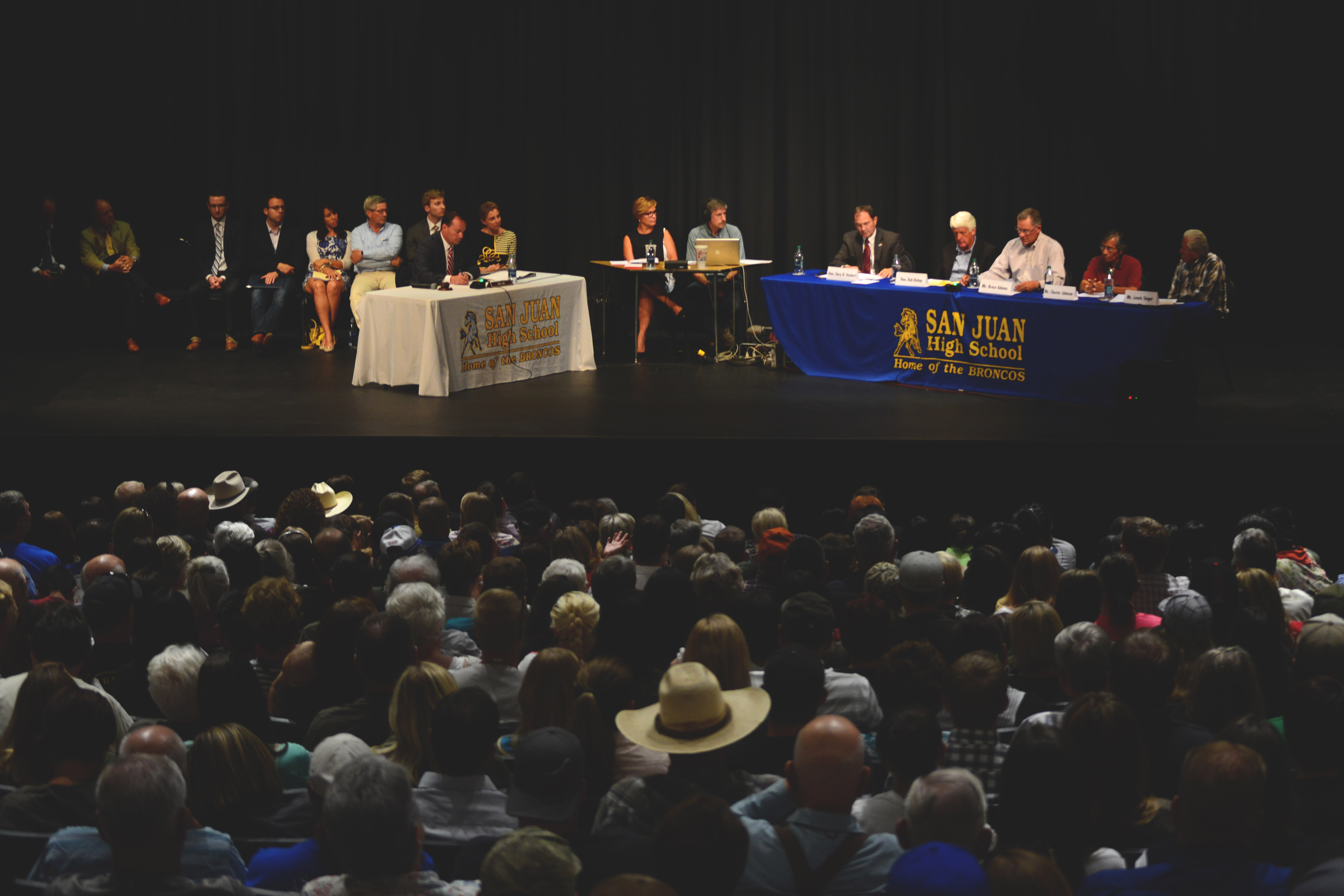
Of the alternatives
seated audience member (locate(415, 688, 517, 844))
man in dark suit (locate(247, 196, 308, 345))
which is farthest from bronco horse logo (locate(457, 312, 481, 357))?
seated audience member (locate(415, 688, 517, 844))

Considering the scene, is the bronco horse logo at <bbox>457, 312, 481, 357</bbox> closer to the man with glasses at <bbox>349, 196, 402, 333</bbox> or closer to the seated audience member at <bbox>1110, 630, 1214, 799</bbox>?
the man with glasses at <bbox>349, 196, 402, 333</bbox>

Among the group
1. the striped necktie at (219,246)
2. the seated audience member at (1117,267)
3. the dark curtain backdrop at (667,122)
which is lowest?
the seated audience member at (1117,267)

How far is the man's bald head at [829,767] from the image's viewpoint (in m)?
2.23

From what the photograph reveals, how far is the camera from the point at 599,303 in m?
10.5

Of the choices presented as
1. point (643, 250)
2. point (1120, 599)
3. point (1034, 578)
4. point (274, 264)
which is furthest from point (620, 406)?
point (1120, 599)

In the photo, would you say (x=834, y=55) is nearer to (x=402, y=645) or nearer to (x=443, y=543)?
(x=443, y=543)

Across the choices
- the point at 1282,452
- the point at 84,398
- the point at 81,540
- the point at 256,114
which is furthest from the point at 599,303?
the point at 81,540

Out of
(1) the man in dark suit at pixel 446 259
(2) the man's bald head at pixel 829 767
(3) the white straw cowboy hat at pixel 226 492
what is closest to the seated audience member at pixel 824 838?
(2) the man's bald head at pixel 829 767

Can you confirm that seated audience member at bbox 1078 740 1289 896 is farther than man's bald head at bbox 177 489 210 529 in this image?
No

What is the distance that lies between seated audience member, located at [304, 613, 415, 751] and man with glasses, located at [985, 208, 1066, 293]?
19.6ft

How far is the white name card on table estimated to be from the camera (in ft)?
25.1

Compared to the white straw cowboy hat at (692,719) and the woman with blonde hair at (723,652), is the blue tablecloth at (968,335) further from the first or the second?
the white straw cowboy hat at (692,719)

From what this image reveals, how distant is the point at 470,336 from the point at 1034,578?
15.8 feet

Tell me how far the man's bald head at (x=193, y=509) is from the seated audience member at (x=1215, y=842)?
3.75m
